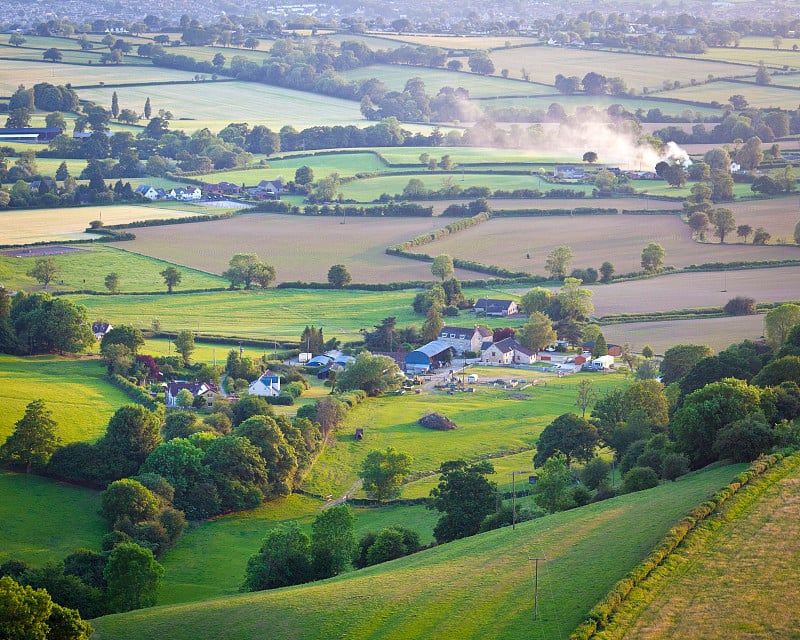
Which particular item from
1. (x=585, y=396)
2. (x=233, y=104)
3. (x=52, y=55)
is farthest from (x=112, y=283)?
(x=52, y=55)

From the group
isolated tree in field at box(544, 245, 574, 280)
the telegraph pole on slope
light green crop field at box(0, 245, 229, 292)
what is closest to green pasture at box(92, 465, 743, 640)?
the telegraph pole on slope

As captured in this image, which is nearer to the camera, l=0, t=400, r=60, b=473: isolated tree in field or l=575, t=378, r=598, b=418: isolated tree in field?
l=0, t=400, r=60, b=473: isolated tree in field

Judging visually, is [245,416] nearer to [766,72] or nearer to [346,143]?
[346,143]

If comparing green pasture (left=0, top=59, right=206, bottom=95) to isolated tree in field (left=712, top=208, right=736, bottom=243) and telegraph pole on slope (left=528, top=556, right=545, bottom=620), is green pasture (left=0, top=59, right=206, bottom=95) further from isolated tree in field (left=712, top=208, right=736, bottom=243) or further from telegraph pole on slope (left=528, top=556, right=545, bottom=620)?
telegraph pole on slope (left=528, top=556, right=545, bottom=620)

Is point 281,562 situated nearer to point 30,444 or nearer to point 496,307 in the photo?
point 30,444

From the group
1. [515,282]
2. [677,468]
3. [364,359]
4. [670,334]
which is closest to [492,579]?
[677,468]

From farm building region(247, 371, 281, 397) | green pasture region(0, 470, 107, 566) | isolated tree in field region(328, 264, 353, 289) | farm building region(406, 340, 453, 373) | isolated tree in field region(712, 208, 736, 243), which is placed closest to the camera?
green pasture region(0, 470, 107, 566)
